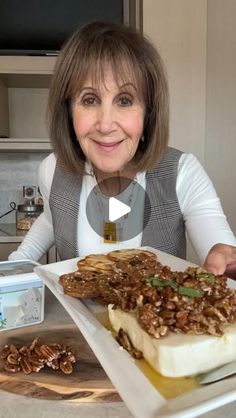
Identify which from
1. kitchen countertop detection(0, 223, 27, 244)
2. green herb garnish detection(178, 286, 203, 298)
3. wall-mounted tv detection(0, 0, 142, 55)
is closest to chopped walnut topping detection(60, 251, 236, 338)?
green herb garnish detection(178, 286, 203, 298)

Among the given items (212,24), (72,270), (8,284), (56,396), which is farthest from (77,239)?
(212,24)

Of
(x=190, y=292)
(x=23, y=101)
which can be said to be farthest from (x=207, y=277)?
(x=23, y=101)

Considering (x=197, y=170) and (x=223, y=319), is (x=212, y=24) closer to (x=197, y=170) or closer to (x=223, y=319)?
(x=197, y=170)

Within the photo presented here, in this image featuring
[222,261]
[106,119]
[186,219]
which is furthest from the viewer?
[186,219]

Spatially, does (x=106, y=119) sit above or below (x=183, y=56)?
below

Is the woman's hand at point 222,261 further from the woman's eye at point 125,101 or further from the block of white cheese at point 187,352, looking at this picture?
the woman's eye at point 125,101

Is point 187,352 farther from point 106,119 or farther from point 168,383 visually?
point 106,119

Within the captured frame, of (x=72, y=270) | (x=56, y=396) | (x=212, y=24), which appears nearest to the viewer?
(x=56, y=396)

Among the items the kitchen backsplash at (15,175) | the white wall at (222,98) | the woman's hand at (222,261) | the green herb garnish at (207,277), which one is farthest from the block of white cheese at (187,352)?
the kitchen backsplash at (15,175)

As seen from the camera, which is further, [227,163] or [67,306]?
[227,163]
